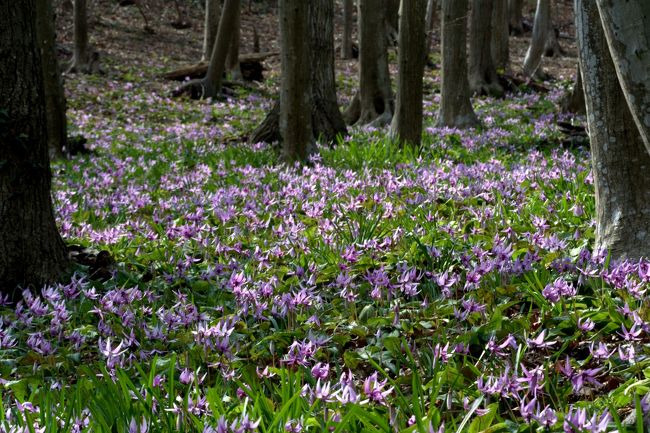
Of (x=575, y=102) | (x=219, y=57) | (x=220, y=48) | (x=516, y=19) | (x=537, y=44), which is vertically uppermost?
(x=516, y=19)

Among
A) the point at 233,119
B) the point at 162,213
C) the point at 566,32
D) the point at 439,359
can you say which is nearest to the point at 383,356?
the point at 439,359

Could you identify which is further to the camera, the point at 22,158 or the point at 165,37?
the point at 165,37

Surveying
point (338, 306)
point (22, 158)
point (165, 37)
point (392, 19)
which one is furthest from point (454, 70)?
point (165, 37)

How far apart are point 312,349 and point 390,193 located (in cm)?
316

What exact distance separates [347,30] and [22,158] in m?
22.3

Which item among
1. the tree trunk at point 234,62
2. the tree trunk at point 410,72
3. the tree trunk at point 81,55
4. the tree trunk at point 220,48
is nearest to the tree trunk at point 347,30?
the tree trunk at point 234,62

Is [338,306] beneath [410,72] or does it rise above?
beneath

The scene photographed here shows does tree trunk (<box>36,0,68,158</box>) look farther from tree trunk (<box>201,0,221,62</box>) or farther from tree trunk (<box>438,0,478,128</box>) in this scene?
tree trunk (<box>201,0,221,62</box>)

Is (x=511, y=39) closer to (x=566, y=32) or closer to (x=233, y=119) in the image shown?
Answer: (x=566, y=32)

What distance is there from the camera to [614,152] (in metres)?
3.67

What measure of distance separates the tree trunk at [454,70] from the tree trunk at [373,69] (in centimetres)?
113

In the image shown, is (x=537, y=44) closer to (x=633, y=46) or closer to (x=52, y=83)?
(x=52, y=83)

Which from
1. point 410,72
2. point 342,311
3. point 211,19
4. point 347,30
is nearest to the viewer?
point 342,311

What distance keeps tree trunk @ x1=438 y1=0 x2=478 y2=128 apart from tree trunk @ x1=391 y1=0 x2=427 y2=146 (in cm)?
242
